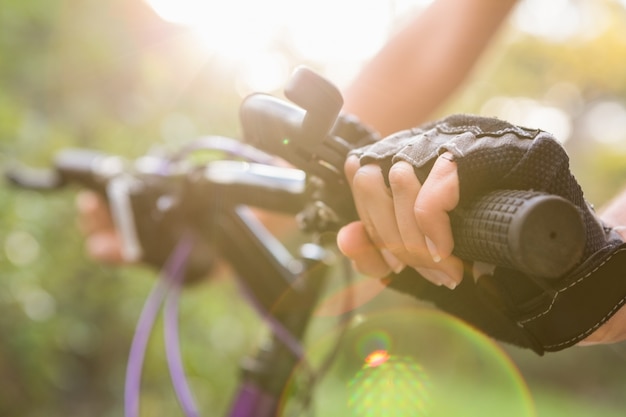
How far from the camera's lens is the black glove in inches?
25.3

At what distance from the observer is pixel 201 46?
552cm

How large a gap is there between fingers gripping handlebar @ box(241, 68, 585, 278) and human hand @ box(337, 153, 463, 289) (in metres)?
0.02

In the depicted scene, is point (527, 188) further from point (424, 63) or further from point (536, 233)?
point (424, 63)

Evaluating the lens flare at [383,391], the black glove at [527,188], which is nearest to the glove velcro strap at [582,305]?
the black glove at [527,188]

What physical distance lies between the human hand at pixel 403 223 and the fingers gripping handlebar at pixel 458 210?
0.02 metres

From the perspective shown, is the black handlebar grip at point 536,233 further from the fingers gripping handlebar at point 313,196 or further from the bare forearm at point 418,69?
the bare forearm at point 418,69

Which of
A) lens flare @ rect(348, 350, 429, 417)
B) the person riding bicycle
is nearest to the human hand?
the person riding bicycle

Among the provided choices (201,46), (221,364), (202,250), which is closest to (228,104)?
(201,46)

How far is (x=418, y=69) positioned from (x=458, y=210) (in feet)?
4.09

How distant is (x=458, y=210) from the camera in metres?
0.67

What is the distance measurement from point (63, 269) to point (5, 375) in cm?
68

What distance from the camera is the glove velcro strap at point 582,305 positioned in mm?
653

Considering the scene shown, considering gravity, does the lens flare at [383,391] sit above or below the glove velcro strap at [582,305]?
below

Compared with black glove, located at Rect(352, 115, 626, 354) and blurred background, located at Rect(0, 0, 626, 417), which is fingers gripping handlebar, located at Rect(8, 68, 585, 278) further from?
blurred background, located at Rect(0, 0, 626, 417)
